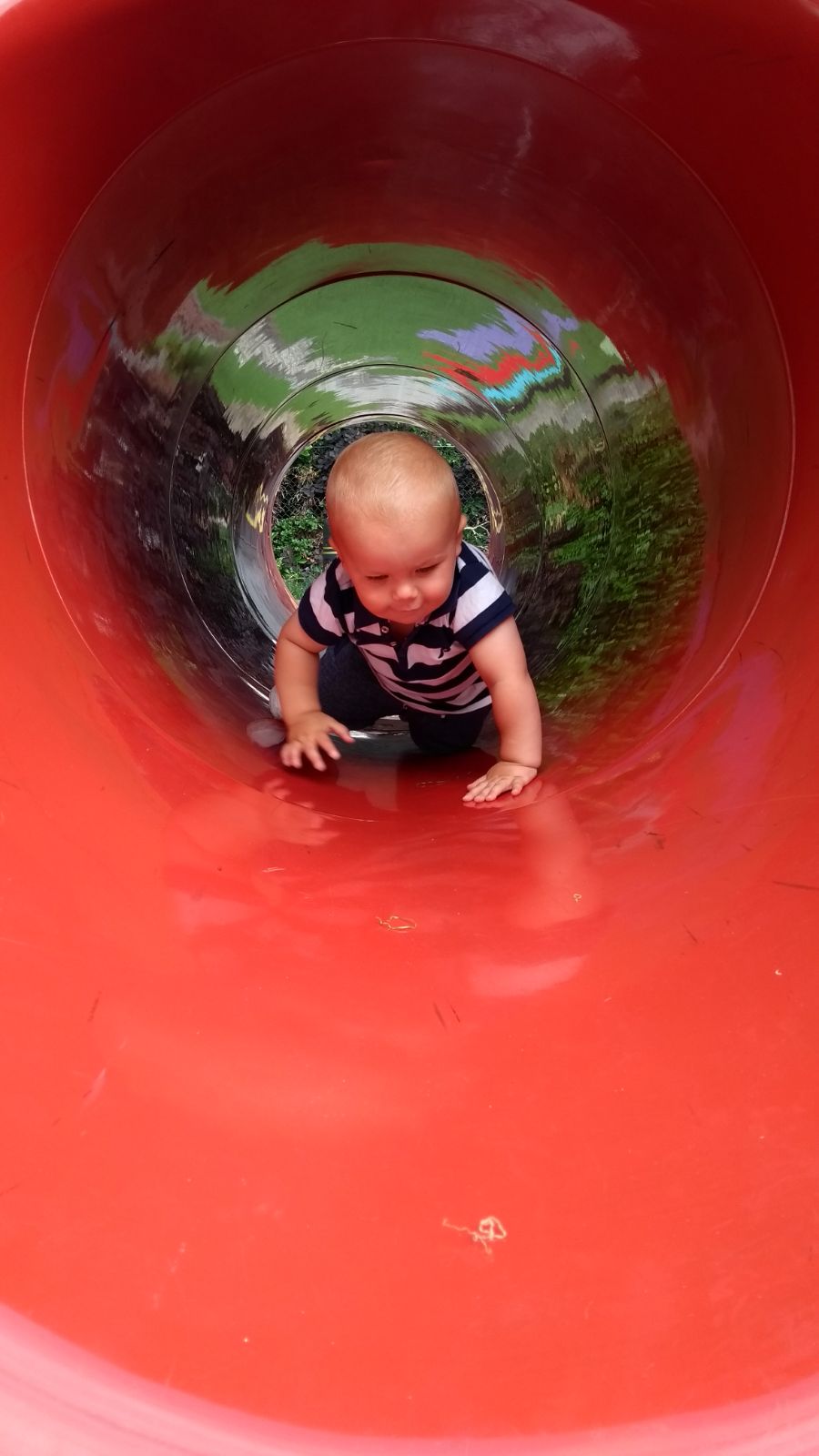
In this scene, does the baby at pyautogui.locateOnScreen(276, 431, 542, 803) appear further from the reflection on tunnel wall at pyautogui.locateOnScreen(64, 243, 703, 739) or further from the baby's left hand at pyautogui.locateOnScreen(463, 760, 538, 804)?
the reflection on tunnel wall at pyautogui.locateOnScreen(64, 243, 703, 739)

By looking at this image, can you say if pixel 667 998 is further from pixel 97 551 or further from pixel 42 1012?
A: pixel 97 551

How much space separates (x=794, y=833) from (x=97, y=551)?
0.76 m

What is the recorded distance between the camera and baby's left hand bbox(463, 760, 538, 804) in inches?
43.1

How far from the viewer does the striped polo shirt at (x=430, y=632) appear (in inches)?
48.5

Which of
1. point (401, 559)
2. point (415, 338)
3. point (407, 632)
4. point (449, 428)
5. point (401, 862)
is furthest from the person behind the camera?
point (449, 428)

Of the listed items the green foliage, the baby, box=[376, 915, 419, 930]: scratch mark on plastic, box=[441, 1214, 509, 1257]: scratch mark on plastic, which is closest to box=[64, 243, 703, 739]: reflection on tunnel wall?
the green foliage

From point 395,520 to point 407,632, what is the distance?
31cm

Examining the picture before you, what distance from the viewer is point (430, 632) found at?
4.22 ft

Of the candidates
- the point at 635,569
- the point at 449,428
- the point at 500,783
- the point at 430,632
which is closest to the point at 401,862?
the point at 500,783

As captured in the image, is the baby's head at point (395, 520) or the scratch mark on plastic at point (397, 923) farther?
the baby's head at point (395, 520)

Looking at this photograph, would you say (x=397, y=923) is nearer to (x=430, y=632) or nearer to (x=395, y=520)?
(x=395, y=520)

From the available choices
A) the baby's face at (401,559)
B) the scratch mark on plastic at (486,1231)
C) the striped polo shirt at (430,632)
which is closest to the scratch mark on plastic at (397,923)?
the scratch mark on plastic at (486,1231)

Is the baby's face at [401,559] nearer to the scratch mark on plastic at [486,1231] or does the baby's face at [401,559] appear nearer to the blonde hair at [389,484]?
the blonde hair at [389,484]

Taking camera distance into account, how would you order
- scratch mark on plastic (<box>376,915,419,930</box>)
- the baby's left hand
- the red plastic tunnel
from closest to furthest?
1. the red plastic tunnel
2. scratch mark on plastic (<box>376,915,419,930</box>)
3. the baby's left hand
